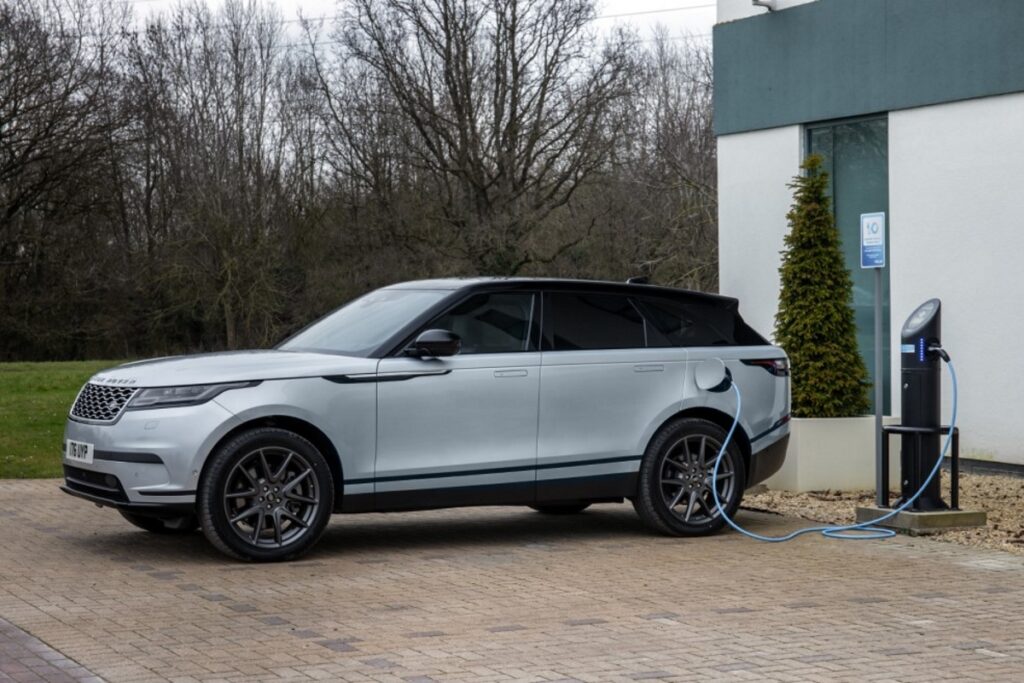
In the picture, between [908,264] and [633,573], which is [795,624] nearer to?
[633,573]

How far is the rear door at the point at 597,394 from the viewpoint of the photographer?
988 centimetres

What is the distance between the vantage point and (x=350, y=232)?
43.2m

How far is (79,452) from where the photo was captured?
9.25 m

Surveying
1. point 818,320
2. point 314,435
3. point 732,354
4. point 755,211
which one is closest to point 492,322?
point 314,435

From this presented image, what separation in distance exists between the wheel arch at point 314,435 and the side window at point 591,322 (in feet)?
5.66

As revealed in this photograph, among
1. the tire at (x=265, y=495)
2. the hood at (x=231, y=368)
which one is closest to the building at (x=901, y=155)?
the hood at (x=231, y=368)

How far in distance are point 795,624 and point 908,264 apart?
28.2ft

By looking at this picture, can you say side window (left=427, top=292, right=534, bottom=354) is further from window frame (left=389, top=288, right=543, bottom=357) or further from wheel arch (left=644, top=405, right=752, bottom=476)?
wheel arch (left=644, top=405, right=752, bottom=476)

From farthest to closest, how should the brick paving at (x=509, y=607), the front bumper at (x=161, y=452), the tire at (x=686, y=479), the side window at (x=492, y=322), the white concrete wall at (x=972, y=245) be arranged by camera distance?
the white concrete wall at (x=972, y=245) → the tire at (x=686, y=479) → the side window at (x=492, y=322) → the front bumper at (x=161, y=452) → the brick paving at (x=509, y=607)

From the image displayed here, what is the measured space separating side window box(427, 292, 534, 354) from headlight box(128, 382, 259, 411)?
5.03 feet

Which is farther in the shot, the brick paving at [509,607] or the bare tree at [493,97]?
the bare tree at [493,97]

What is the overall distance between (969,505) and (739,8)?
7.47 meters

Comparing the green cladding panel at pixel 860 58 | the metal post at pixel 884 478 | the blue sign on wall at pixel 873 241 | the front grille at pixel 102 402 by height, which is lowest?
the metal post at pixel 884 478

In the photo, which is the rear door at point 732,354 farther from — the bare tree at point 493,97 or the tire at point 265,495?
the bare tree at point 493,97
